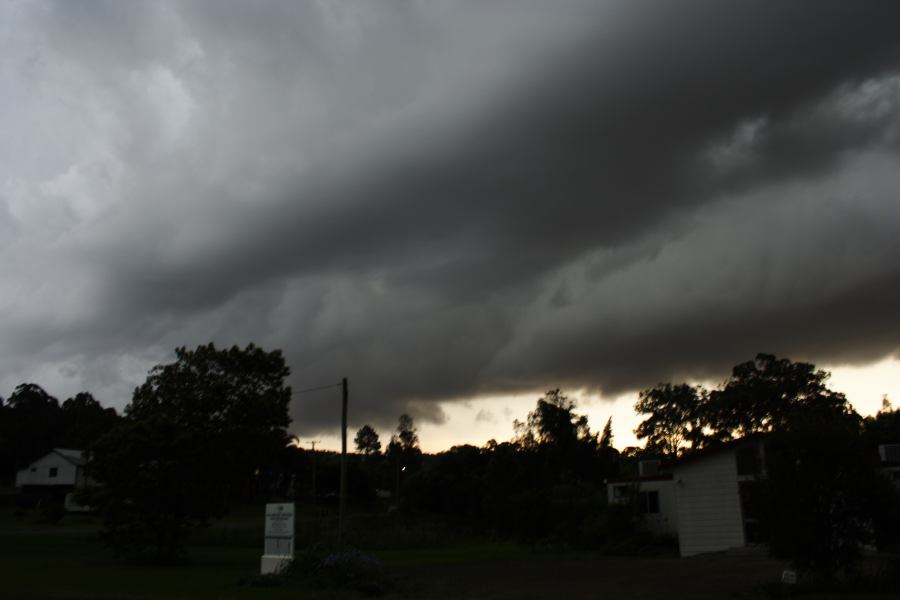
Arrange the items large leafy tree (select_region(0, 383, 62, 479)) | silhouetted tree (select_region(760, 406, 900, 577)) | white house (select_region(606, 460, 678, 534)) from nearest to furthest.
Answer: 1. silhouetted tree (select_region(760, 406, 900, 577))
2. white house (select_region(606, 460, 678, 534))
3. large leafy tree (select_region(0, 383, 62, 479))

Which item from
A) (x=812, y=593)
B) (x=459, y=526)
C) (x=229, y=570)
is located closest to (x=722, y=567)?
(x=812, y=593)

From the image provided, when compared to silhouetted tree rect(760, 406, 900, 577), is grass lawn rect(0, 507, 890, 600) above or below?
below

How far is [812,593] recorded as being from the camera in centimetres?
1819

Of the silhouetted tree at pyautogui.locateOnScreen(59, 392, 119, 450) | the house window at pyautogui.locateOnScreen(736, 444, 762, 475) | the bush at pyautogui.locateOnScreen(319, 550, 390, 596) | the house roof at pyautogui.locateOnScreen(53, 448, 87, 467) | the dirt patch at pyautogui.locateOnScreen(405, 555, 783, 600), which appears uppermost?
the silhouetted tree at pyautogui.locateOnScreen(59, 392, 119, 450)

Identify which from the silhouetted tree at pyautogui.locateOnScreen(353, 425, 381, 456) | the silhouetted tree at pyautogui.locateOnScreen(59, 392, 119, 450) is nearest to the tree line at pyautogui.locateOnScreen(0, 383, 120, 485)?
the silhouetted tree at pyautogui.locateOnScreen(59, 392, 119, 450)

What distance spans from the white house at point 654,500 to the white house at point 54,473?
71019 millimetres

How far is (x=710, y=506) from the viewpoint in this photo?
35812 millimetres

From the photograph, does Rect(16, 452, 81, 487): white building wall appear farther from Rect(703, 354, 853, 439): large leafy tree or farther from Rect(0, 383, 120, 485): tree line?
Rect(703, 354, 853, 439): large leafy tree

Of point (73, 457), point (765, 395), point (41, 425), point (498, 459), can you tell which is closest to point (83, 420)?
point (41, 425)

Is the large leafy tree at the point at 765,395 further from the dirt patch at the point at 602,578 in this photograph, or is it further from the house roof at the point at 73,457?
the house roof at the point at 73,457

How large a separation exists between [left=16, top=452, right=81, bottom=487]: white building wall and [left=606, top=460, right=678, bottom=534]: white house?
7127 centimetres

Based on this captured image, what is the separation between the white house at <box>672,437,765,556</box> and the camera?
35000 mm

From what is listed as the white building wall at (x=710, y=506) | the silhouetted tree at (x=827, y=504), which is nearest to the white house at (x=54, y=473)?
the white building wall at (x=710, y=506)

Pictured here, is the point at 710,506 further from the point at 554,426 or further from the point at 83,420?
the point at 83,420
